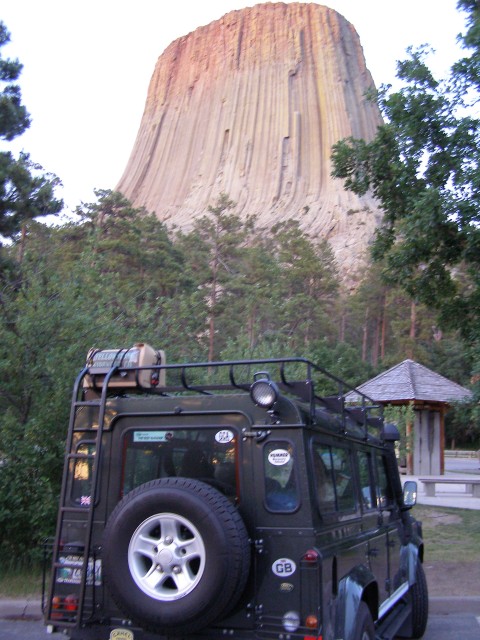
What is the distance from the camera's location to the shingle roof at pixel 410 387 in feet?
77.7

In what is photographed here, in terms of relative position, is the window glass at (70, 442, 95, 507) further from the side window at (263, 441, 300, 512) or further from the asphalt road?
the asphalt road

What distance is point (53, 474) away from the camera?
8703 millimetres

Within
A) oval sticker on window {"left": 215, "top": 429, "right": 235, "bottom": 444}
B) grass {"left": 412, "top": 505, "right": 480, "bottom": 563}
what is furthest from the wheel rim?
grass {"left": 412, "top": 505, "right": 480, "bottom": 563}

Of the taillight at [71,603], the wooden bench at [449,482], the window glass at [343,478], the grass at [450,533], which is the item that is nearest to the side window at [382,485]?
the window glass at [343,478]

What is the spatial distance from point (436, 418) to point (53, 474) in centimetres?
1870

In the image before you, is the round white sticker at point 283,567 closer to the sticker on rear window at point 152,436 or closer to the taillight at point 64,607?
the sticker on rear window at point 152,436

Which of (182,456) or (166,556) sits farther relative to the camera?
(182,456)

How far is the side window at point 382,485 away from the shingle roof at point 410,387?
54.8ft

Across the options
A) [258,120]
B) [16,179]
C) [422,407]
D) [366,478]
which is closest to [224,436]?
[366,478]

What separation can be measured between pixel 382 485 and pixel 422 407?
18.5 meters

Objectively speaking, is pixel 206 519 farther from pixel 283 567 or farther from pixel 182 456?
pixel 182 456

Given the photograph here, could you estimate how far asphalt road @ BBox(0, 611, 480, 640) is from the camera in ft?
23.5

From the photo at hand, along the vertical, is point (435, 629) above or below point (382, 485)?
below

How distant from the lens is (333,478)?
482 centimetres
